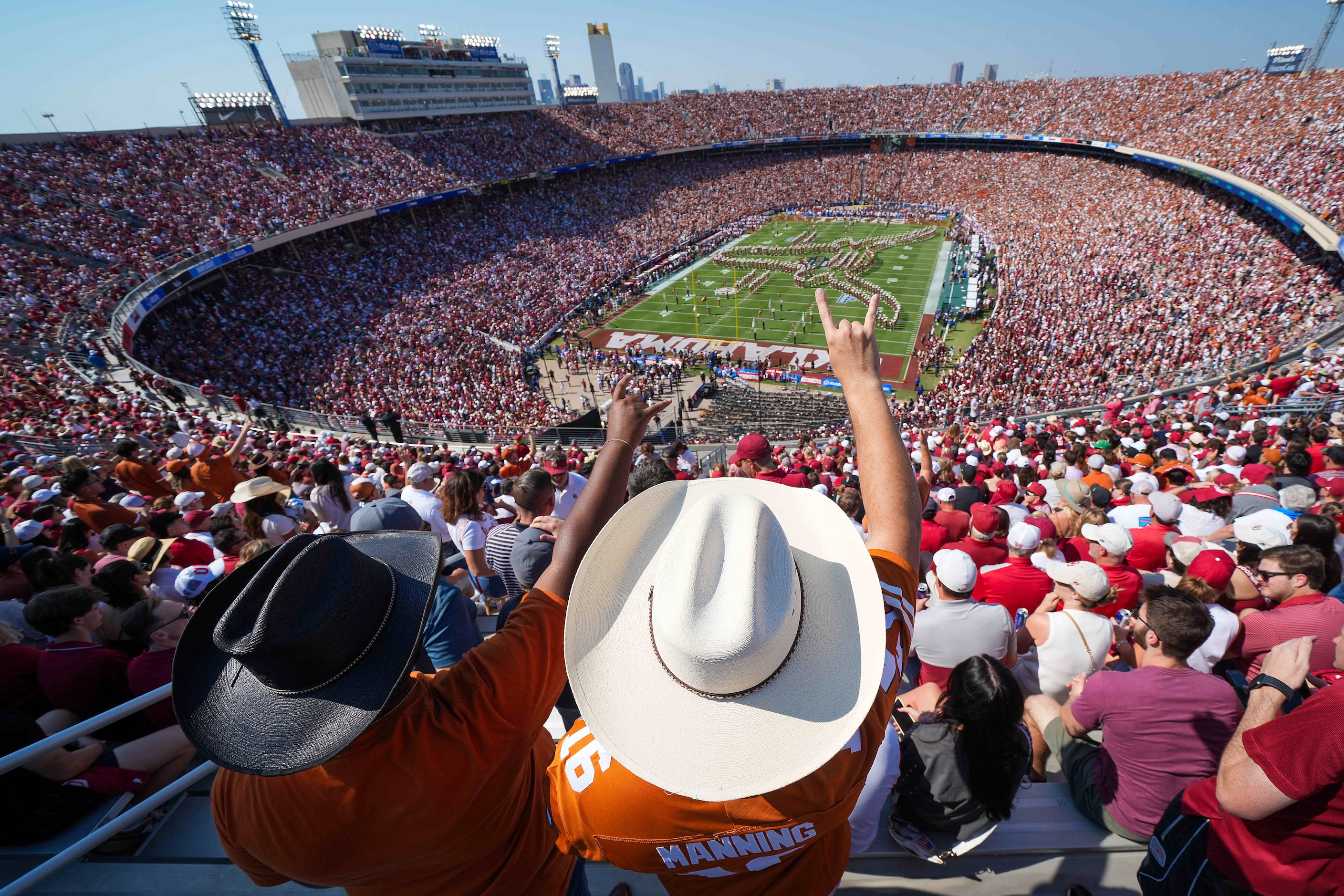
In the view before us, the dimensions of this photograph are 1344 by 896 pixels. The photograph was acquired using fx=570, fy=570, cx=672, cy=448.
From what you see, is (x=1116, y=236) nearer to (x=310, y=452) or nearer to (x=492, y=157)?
(x=310, y=452)

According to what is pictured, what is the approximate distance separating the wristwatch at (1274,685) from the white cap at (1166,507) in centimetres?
433

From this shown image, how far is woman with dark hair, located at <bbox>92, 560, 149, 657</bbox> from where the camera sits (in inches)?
146

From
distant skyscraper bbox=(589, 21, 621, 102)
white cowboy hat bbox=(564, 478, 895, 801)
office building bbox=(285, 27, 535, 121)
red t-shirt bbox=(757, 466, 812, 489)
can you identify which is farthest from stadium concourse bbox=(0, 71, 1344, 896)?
distant skyscraper bbox=(589, 21, 621, 102)

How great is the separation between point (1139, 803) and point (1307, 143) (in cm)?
4400

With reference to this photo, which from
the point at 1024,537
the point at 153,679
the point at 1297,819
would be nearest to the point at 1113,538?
the point at 1024,537

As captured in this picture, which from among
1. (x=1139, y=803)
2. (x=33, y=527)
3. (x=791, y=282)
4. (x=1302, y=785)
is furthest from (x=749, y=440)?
(x=791, y=282)

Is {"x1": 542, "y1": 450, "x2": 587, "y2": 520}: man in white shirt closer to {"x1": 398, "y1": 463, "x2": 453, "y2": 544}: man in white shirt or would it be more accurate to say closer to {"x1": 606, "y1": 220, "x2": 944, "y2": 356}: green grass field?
{"x1": 398, "y1": 463, "x2": 453, "y2": 544}: man in white shirt

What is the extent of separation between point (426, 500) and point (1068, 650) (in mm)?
5911

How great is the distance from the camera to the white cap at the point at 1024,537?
4.49 m

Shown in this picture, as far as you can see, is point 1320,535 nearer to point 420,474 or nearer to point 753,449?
point 753,449

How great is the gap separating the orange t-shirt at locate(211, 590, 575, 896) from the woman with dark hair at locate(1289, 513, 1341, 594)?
5.57m

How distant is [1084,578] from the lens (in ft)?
12.1

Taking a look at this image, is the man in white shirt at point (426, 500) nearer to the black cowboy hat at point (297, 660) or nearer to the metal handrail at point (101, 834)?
the metal handrail at point (101, 834)

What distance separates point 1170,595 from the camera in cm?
286
